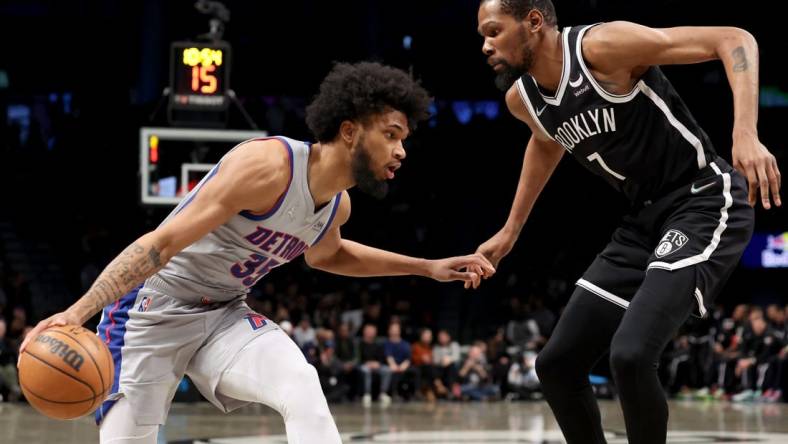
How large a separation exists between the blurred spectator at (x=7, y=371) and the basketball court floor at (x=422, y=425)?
2.58ft

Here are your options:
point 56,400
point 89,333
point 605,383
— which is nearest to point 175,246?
point 89,333

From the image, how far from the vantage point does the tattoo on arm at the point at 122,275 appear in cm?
331

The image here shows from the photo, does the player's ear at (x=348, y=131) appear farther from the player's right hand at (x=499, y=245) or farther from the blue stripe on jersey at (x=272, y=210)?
the player's right hand at (x=499, y=245)

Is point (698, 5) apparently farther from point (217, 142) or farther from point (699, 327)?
point (217, 142)

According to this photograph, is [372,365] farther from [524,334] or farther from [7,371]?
[7,371]

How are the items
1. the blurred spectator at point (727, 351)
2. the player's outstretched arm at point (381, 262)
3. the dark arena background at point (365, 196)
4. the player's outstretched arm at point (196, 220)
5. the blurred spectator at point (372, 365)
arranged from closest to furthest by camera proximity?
the player's outstretched arm at point (196, 220), the player's outstretched arm at point (381, 262), the dark arena background at point (365, 196), the blurred spectator at point (372, 365), the blurred spectator at point (727, 351)

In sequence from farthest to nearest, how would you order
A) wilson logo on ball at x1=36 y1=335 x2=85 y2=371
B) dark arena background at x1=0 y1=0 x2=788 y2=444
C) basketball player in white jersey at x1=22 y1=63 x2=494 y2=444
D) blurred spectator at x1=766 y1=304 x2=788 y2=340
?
blurred spectator at x1=766 y1=304 x2=788 y2=340
dark arena background at x1=0 y1=0 x2=788 y2=444
basketball player in white jersey at x1=22 y1=63 x2=494 y2=444
wilson logo on ball at x1=36 y1=335 x2=85 y2=371

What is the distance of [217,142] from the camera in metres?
11.8

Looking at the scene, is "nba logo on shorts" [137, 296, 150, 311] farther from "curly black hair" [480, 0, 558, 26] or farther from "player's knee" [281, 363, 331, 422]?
"curly black hair" [480, 0, 558, 26]

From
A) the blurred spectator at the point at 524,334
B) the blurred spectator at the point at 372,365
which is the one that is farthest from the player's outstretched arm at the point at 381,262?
the blurred spectator at the point at 524,334

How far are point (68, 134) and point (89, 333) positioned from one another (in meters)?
15.0

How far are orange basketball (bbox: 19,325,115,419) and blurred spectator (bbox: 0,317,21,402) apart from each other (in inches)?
409

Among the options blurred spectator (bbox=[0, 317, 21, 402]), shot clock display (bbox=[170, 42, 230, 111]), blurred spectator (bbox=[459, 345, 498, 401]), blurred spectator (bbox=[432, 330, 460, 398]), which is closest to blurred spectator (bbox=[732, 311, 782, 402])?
blurred spectator (bbox=[459, 345, 498, 401])

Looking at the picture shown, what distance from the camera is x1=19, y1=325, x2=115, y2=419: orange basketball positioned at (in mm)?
3217
